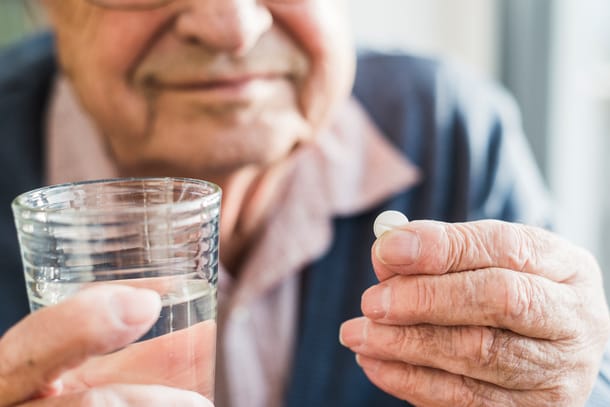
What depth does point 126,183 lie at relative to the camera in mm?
562

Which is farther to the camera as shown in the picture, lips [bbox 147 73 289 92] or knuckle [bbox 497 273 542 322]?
lips [bbox 147 73 289 92]

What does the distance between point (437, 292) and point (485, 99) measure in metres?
0.96

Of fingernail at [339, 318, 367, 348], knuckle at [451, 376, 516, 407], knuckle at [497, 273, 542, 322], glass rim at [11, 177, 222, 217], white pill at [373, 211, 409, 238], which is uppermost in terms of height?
glass rim at [11, 177, 222, 217]

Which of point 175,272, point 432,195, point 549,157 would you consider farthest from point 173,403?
point 549,157

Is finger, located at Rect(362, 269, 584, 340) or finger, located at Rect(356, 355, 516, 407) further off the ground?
finger, located at Rect(362, 269, 584, 340)

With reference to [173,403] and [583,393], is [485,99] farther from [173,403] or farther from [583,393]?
[173,403]

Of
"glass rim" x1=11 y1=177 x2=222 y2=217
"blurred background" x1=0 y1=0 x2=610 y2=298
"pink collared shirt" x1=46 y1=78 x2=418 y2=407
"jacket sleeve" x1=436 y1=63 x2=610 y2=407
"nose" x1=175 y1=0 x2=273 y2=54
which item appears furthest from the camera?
"blurred background" x1=0 y1=0 x2=610 y2=298

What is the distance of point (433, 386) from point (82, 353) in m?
0.31

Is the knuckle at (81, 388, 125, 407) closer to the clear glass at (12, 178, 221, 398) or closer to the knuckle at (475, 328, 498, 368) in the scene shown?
the clear glass at (12, 178, 221, 398)

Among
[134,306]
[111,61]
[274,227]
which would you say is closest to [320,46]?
[111,61]

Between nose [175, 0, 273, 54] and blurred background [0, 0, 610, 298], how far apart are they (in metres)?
1.20

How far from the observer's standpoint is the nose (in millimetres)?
861

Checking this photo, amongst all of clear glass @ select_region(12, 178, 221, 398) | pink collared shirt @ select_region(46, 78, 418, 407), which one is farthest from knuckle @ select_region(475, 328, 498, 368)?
pink collared shirt @ select_region(46, 78, 418, 407)

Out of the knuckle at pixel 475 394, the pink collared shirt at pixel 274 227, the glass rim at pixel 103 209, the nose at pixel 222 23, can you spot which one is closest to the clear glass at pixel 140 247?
the glass rim at pixel 103 209
